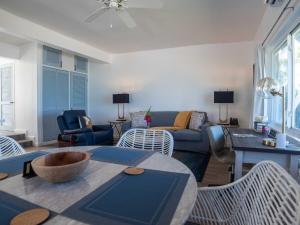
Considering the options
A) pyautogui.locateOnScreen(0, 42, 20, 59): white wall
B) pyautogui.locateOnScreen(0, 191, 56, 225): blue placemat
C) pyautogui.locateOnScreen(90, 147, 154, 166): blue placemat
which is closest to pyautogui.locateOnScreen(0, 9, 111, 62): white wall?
pyautogui.locateOnScreen(0, 42, 20, 59): white wall

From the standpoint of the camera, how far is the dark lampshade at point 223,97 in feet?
14.6

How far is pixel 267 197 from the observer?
0.80 meters

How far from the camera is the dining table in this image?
0.64 meters

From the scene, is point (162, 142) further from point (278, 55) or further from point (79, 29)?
point (79, 29)

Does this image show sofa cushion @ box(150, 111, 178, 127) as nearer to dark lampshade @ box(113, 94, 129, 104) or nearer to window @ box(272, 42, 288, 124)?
dark lampshade @ box(113, 94, 129, 104)

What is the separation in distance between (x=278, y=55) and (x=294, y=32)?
2.66 feet

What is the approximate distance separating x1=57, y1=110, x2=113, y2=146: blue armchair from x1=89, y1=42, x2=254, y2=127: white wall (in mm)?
1524

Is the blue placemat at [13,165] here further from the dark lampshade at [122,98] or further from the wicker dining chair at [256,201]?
the dark lampshade at [122,98]

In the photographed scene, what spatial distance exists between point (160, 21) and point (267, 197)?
347 centimetres

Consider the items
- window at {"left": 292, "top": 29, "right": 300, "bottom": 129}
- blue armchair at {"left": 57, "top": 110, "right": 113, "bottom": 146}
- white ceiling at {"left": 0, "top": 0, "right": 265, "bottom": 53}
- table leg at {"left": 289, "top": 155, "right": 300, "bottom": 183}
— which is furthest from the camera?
blue armchair at {"left": 57, "top": 110, "right": 113, "bottom": 146}

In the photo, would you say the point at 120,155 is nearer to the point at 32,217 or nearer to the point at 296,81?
the point at 32,217

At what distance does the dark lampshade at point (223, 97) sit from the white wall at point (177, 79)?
428mm

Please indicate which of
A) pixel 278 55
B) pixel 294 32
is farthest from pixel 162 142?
pixel 278 55

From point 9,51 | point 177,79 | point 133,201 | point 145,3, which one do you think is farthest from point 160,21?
point 9,51
